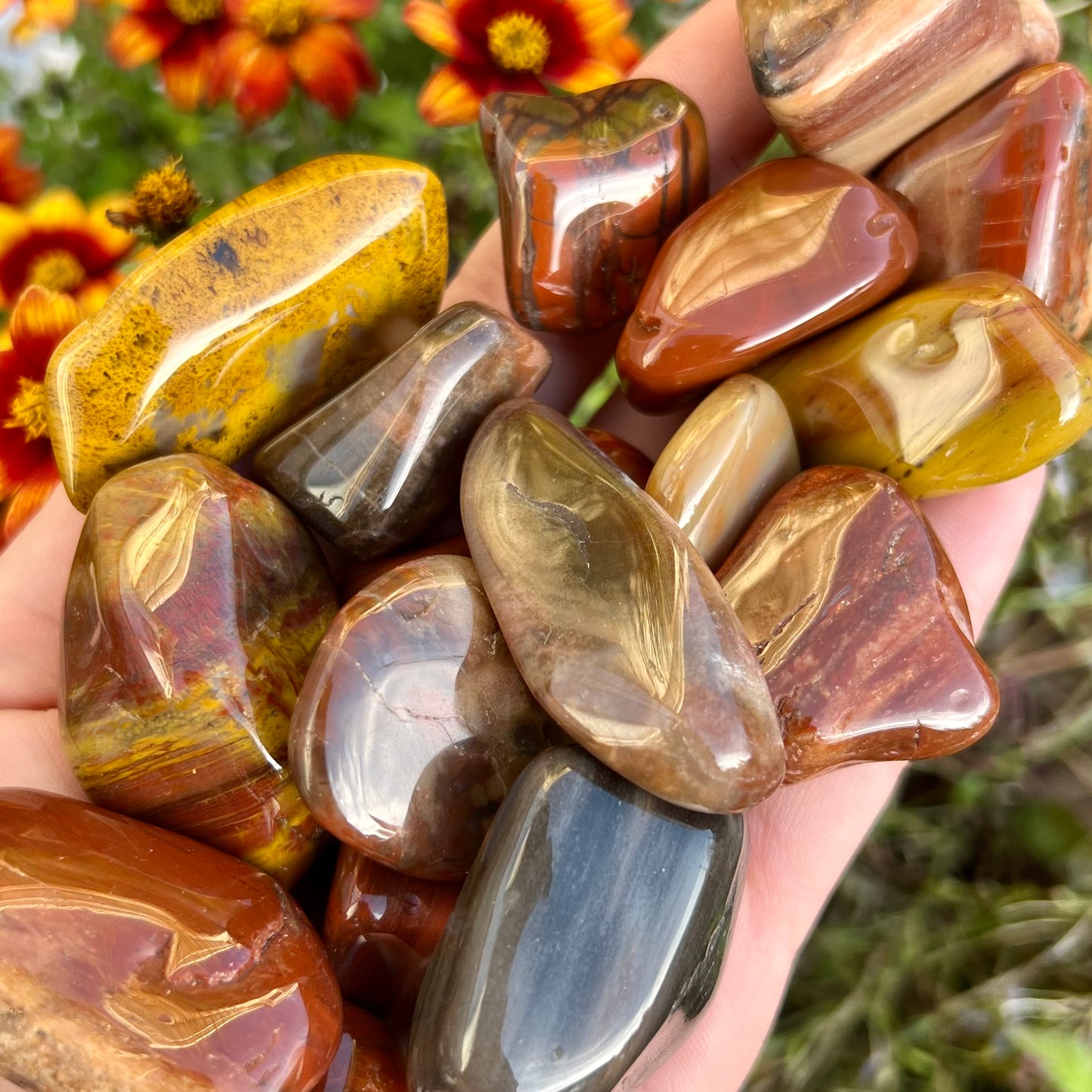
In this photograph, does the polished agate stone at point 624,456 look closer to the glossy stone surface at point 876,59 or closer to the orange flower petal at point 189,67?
the glossy stone surface at point 876,59

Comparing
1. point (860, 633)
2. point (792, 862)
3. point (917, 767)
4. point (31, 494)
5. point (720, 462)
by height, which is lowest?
point (917, 767)

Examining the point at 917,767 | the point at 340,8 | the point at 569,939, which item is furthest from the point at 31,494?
the point at 917,767

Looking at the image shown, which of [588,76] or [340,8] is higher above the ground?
[340,8]

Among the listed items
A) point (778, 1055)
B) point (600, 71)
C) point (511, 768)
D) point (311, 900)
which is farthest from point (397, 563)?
point (778, 1055)

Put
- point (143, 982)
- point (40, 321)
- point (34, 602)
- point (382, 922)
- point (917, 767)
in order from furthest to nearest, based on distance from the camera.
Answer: point (917, 767) < point (34, 602) < point (40, 321) < point (382, 922) < point (143, 982)

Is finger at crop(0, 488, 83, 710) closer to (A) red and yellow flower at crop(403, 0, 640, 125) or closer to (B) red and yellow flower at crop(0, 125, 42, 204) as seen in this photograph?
(B) red and yellow flower at crop(0, 125, 42, 204)

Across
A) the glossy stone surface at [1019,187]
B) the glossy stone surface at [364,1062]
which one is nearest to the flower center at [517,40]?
the glossy stone surface at [1019,187]

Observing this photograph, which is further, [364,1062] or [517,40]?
[517,40]

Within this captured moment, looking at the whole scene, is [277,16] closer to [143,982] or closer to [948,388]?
[948,388]

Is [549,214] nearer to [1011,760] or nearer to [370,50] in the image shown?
[370,50]
